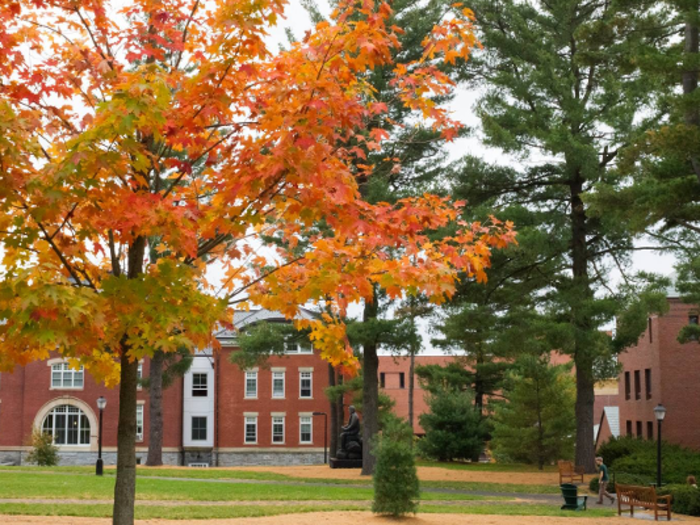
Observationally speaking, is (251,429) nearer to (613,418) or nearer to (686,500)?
(613,418)


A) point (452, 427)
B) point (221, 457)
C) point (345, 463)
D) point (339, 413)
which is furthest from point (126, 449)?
point (221, 457)

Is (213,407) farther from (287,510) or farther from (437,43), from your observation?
(437,43)

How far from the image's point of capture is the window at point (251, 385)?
5553cm

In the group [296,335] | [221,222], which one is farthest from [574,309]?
[221,222]

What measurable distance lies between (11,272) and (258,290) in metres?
2.89

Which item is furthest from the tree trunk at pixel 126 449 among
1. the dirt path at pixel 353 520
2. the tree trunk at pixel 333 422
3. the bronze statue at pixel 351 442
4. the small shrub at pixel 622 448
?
the tree trunk at pixel 333 422

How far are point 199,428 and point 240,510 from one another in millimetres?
38448

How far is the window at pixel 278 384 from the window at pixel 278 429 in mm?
1442

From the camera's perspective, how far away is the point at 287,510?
17422mm

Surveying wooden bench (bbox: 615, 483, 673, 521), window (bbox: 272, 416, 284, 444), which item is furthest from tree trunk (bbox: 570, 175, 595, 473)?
window (bbox: 272, 416, 284, 444)

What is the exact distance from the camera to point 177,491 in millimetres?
21672

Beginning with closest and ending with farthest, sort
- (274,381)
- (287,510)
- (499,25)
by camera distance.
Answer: (287,510)
(499,25)
(274,381)

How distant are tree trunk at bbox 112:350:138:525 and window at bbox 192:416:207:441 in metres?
46.7

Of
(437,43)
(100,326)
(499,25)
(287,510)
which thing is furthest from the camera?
(499,25)
